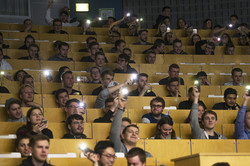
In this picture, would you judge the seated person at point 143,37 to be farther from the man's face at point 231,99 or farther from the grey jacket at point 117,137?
the grey jacket at point 117,137

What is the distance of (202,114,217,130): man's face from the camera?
214 inches

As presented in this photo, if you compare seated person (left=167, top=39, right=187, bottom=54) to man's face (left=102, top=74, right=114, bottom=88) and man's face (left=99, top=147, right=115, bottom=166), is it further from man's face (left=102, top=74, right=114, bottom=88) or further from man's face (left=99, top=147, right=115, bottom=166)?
man's face (left=99, top=147, right=115, bottom=166)

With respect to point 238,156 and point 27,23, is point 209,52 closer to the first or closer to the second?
point 27,23

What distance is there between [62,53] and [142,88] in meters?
1.53

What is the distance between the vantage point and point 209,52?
881 centimetres

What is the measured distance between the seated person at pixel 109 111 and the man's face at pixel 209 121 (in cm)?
95

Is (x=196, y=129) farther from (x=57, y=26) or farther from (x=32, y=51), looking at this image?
(x=57, y=26)

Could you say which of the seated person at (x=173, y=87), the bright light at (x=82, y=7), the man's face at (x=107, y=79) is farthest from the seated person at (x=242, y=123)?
the bright light at (x=82, y=7)

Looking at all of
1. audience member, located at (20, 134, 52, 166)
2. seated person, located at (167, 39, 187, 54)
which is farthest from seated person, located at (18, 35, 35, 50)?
audience member, located at (20, 134, 52, 166)

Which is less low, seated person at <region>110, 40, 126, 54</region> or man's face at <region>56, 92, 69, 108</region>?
seated person at <region>110, 40, 126, 54</region>

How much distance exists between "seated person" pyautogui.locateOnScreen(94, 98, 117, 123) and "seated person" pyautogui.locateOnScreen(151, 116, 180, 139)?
0.54 meters

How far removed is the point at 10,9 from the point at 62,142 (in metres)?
6.64

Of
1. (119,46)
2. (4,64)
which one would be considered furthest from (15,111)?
(119,46)

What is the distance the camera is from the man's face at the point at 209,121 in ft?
17.8
